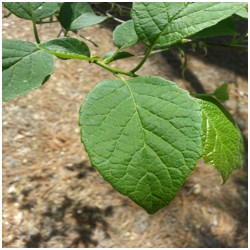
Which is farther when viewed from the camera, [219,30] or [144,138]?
[219,30]

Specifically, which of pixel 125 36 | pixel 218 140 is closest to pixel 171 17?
pixel 125 36

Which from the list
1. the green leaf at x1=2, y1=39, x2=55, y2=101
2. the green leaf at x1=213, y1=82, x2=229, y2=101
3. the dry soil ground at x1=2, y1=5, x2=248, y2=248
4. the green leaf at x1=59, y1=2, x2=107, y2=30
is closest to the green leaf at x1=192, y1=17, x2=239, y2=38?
the green leaf at x1=213, y1=82, x2=229, y2=101

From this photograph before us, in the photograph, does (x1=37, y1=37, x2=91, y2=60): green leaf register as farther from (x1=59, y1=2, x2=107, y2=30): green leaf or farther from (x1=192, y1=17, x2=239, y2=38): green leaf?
(x1=192, y1=17, x2=239, y2=38): green leaf

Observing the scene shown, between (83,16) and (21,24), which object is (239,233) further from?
(21,24)

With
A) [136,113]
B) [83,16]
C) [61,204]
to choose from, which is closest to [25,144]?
[61,204]

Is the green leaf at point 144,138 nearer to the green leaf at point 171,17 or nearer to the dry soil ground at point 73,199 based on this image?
the green leaf at point 171,17

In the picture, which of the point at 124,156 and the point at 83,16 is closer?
the point at 124,156

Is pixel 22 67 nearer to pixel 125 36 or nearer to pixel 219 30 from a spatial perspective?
pixel 125 36
